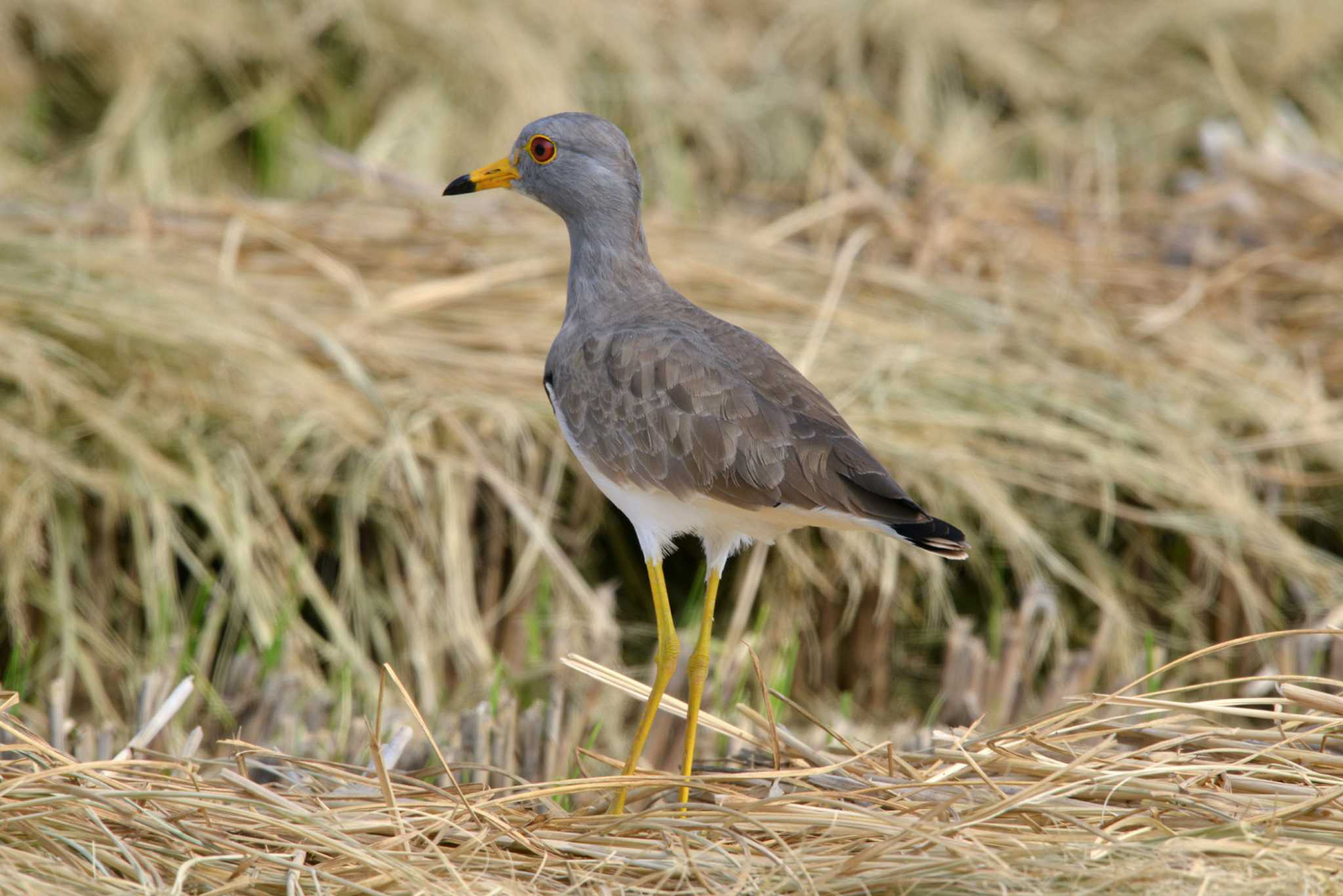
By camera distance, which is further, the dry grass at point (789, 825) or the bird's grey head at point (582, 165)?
the bird's grey head at point (582, 165)

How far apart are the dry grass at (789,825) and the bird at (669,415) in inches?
12.7

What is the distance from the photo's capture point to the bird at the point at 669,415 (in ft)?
10.5

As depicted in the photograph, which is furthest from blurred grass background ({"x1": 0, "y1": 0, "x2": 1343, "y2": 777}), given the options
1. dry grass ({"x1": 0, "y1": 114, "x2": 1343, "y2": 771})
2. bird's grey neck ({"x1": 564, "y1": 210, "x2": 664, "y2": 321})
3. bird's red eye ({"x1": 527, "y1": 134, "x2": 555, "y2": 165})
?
bird's red eye ({"x1": 527, "y1": 134, "x2": 555, "y2": 165})

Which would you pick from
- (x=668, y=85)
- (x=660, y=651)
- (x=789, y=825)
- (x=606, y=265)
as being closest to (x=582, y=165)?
(x=606, y=265)

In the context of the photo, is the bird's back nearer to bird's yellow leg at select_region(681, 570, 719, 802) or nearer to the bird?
the bird

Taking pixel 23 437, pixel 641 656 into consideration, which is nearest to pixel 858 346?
A: pixel 641 656

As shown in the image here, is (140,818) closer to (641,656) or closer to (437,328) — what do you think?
(641,656)

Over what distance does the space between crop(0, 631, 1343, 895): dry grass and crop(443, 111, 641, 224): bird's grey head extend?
1.41 m

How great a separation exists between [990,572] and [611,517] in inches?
52.5

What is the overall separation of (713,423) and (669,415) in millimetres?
103

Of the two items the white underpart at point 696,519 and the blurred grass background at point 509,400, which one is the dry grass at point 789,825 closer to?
the white underpart at point 696,519

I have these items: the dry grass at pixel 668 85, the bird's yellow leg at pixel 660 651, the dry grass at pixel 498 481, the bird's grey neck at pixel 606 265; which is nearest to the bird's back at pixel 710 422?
the bird's grey neck at pixel 606 265

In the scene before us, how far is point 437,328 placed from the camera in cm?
575

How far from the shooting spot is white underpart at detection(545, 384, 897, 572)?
11.0ft
